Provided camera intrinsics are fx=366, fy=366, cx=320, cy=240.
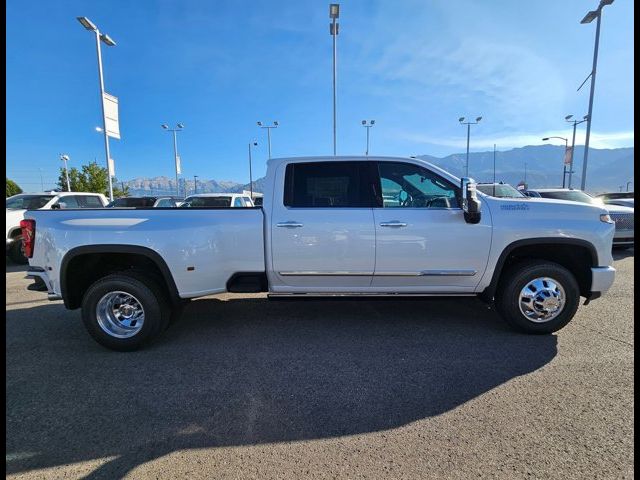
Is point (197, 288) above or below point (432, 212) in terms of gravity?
below

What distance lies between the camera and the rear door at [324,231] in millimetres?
3875

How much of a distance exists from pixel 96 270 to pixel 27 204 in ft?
27.7

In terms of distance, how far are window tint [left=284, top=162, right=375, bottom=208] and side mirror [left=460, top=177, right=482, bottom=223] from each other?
94cm

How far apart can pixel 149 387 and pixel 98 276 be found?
1.70 metres

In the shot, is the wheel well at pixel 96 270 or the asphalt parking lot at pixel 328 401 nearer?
the asphalt parking lot at pixel 328 401

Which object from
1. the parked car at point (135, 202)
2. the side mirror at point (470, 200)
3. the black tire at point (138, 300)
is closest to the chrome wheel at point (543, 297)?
the side mirror at point (470, 200)

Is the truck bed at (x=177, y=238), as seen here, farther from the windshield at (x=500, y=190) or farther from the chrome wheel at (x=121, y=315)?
the windshield at (x=500, y=190)

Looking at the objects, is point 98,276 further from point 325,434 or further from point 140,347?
point 325,434

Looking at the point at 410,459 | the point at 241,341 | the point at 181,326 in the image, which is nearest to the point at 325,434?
the point at 410,459

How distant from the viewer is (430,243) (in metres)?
3.89

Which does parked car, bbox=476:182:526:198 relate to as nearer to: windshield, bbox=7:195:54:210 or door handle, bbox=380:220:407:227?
door handle, bbox=380:220:407:227

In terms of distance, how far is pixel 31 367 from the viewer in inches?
140

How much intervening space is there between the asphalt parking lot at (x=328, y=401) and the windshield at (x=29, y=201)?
23.7 ft

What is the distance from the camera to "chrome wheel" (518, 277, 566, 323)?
3963 mm
